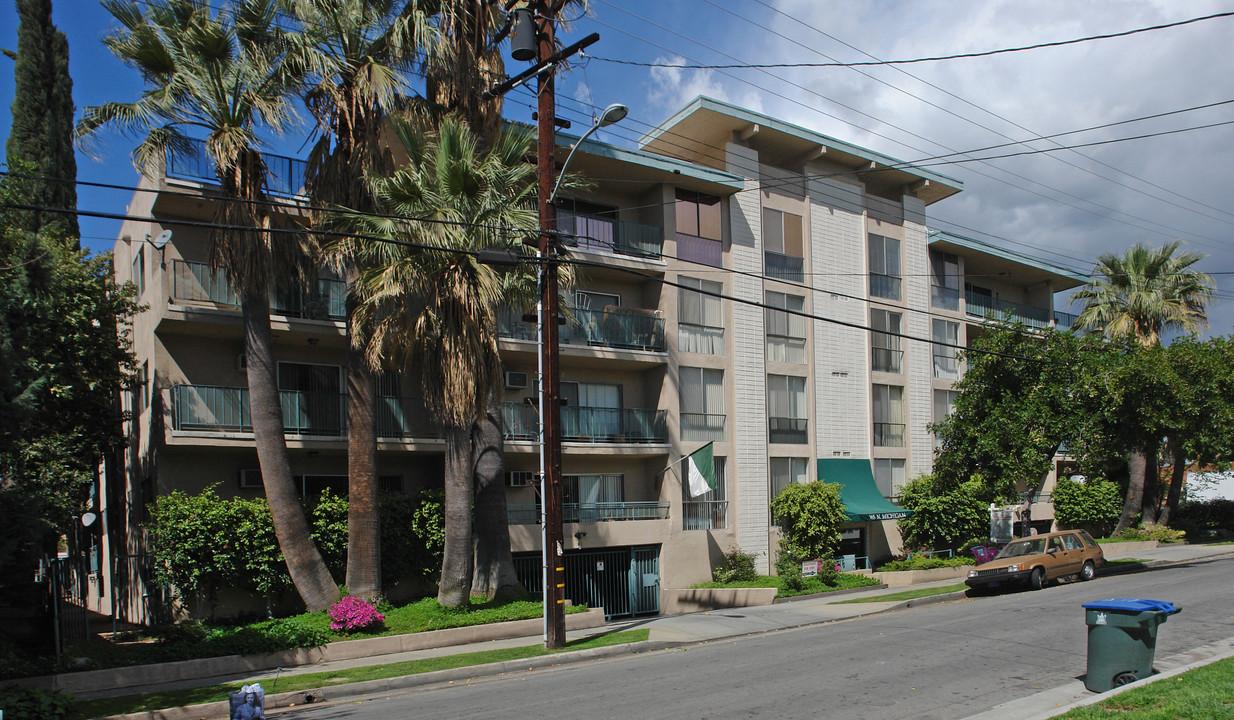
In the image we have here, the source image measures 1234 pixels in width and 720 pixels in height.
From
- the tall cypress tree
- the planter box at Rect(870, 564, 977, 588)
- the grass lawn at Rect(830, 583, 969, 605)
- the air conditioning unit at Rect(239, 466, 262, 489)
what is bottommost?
the planter box at Rect(870, 564, 977, 588)

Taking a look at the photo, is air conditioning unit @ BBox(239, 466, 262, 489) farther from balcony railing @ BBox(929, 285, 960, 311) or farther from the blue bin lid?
balcony railing @ BBox(929, 285, 960, 311)

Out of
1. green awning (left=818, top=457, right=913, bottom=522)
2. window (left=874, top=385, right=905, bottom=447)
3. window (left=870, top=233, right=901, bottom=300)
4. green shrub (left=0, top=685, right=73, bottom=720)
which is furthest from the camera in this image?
window (left=870, top=233, right=901, bottom=300)

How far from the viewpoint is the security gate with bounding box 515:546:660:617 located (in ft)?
79.5

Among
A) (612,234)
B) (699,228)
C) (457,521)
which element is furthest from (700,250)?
(457,521)

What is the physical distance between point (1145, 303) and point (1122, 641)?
31.0m

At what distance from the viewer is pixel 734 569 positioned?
27.0 meters

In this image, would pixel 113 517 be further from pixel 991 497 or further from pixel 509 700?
pixel 991 497

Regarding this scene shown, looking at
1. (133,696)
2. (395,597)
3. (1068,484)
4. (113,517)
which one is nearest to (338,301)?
(395,597)

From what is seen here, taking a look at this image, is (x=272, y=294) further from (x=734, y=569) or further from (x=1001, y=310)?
(x=1001, y=310)

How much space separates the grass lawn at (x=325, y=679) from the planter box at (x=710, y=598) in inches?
308

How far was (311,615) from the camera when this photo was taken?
1827cm

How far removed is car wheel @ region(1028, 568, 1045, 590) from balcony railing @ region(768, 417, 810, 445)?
938 centimetres

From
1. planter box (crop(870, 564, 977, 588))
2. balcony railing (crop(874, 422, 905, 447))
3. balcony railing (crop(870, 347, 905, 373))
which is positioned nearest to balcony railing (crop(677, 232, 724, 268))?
balcony railing (crop(870, 347, 905, 373))

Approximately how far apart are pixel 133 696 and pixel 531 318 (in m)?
9.44
